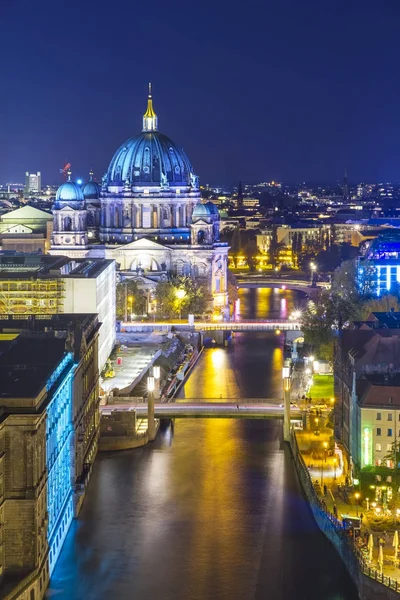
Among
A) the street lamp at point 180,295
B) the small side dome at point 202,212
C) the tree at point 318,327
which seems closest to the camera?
the tree at point 318,327

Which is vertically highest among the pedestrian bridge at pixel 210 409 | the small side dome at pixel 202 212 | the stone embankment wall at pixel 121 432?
the small side dome at pixel 202 212

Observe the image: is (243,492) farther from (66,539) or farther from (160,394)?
(160,394)

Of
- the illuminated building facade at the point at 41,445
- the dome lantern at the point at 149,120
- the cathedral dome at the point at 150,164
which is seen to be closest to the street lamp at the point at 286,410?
the illuminated building facade at the point at 41,445

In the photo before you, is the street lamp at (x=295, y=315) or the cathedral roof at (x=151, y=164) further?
the cathedral roof at (x=151, y=164)

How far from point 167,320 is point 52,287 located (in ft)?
56.9

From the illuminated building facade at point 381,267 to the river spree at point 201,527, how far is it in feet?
91.4

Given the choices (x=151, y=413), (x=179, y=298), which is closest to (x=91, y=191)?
(x=179, y=298)

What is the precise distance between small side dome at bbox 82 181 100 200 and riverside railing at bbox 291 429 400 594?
51.3 meters

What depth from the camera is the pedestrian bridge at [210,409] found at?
44.2m

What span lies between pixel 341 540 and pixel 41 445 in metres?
6.56

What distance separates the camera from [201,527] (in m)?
33.6

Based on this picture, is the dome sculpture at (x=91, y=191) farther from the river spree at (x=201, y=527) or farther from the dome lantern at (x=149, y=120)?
the river spree at (x=201, y=527)

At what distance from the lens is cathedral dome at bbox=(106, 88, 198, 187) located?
83.1 metres

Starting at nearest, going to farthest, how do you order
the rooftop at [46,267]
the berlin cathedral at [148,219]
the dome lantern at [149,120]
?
the rooftop at [46,267], the berlin cathedral at [148,219], the dome lantern at [149,120]
